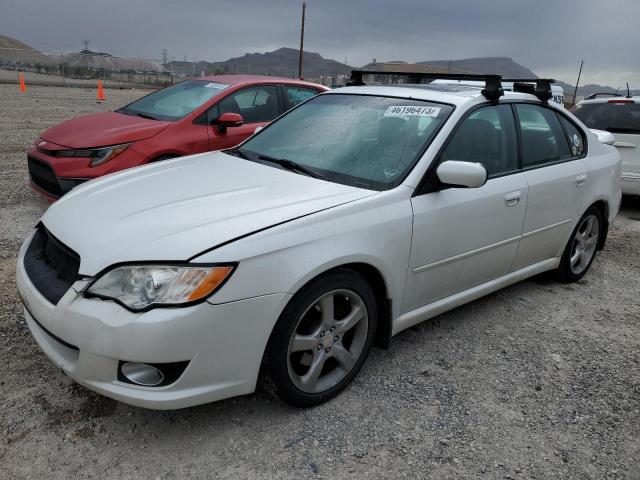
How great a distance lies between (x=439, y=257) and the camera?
3.09 metres

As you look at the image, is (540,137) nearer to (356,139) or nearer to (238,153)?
(356,139)

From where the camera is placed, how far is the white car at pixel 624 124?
6.70 m

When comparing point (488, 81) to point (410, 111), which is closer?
point (410, 111)

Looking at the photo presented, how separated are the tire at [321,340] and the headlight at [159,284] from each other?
385 millimetres

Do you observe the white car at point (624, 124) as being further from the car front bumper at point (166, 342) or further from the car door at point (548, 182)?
the car front bumper at point (166, 342)

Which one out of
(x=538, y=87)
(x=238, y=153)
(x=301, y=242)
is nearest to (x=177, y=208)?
(x=301, y=242)

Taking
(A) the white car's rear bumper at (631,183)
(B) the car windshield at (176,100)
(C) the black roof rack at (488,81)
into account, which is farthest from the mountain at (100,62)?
(C) the black roof rack at (488,81)

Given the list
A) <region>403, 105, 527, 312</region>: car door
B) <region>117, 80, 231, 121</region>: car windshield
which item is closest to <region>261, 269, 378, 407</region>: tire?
<region>403, 105, 527, 312</region>: car door

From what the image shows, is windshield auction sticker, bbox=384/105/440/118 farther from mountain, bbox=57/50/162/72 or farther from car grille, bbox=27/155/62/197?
mountain, bbox=57/50/162/72

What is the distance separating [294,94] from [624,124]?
165 inches

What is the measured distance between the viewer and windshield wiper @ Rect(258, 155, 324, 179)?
309 centimetres

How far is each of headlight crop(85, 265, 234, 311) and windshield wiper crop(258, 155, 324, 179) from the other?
1.03 meters

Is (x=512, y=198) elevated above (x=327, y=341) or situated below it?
above

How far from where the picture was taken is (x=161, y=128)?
215 inches
